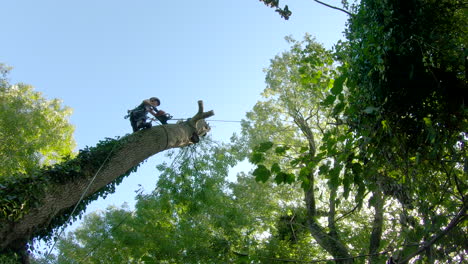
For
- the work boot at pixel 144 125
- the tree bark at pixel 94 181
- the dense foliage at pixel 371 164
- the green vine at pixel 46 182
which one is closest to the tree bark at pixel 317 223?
the dense foliage at pixel 371 164

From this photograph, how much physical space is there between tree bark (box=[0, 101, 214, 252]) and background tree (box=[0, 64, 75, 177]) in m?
5.43

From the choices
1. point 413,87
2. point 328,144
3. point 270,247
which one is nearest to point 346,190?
point 328,144

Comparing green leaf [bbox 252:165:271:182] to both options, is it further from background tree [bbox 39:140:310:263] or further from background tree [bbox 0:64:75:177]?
background tree [bbox 0:64:75:177]

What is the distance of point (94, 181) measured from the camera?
4.14 m

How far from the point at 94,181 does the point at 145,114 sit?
1.70m

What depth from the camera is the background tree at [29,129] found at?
32.4 feet

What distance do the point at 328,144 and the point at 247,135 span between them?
945 centimetres

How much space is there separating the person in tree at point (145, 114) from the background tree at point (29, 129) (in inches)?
187

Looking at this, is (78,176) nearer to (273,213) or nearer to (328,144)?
(328,144)

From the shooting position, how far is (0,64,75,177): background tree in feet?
32.4

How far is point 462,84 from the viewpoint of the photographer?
2523 millimetres

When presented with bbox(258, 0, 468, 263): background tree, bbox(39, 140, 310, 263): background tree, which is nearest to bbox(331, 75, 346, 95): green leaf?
bbox(258, 0, 468, 263): background tree

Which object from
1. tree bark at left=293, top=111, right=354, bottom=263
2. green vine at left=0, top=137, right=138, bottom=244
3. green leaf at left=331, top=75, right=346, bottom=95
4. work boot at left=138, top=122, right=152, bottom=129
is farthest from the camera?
tree bark at left=293, top=111, right=354, bottom=263

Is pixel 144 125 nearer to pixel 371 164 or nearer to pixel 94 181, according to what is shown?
pixel 94 181
